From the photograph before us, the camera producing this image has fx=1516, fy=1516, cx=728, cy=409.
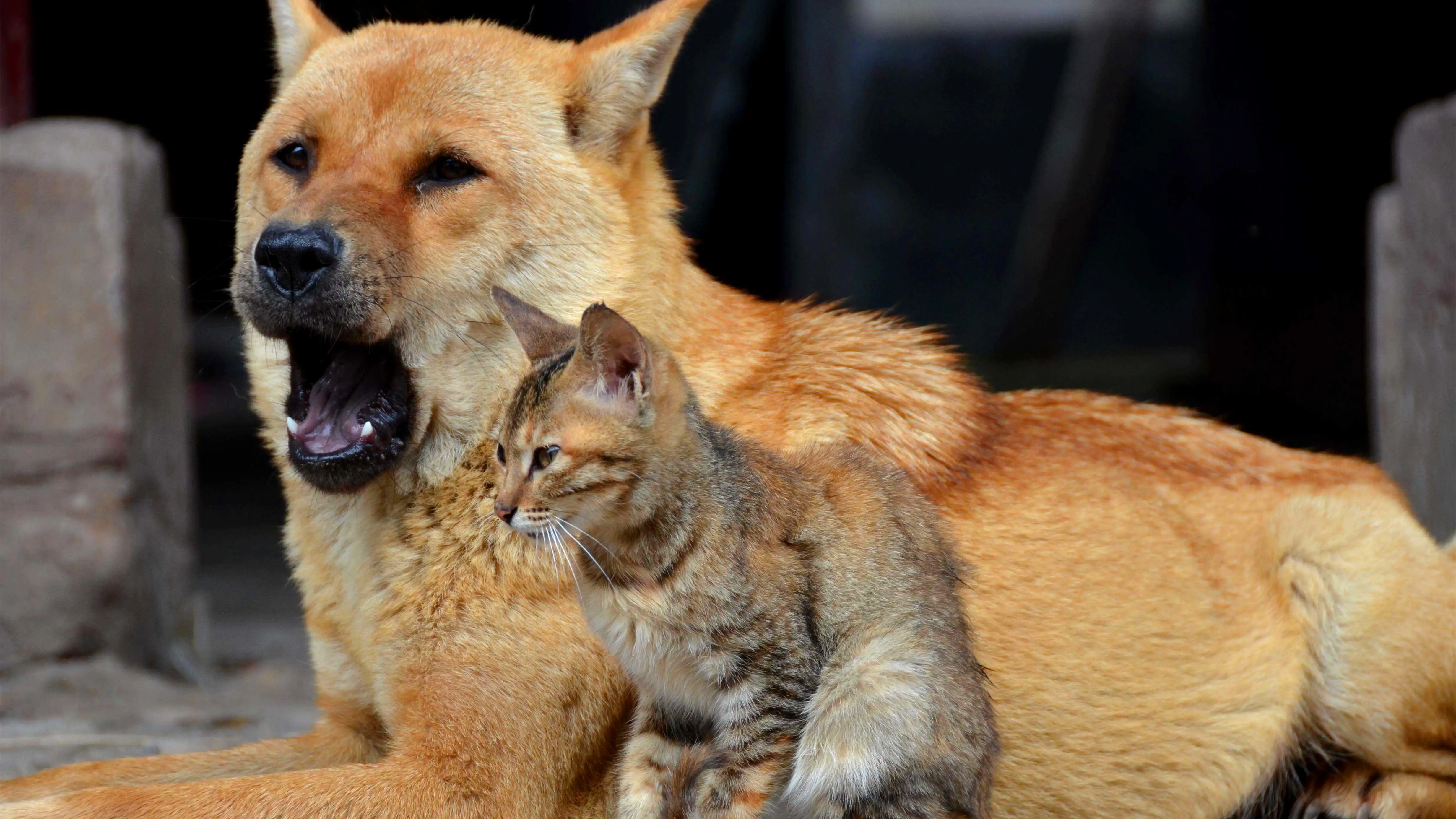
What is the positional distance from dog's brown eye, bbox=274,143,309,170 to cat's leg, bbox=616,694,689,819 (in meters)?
1.52

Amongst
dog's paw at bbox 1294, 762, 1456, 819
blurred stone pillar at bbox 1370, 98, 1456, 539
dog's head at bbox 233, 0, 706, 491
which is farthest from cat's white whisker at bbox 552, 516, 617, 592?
blurred stone pillar at bbox 1370, 98, 1456, 539

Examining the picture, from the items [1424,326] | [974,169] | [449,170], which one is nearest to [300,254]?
[449,170]

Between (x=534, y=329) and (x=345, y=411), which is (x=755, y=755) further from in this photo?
(x=345, y=411)

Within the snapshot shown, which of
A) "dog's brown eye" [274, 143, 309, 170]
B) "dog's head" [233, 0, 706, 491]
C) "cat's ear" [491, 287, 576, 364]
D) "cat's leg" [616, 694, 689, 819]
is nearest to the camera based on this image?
"cat's leg" [616, 694, 689, 819]

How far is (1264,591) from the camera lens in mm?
3832

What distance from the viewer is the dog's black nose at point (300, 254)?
3164mm

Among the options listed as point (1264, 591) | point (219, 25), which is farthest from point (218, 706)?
point (219, 25)

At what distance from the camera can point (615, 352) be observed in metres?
2.78

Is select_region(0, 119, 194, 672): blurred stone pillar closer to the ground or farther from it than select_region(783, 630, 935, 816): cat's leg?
closer to the ground

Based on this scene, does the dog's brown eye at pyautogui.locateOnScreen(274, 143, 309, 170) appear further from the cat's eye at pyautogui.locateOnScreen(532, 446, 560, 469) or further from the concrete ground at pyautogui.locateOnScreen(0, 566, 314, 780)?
the concrete ground at pyautogui.locateOnScreen(0, 566, 314, 780)

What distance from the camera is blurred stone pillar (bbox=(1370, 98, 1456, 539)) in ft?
17.9

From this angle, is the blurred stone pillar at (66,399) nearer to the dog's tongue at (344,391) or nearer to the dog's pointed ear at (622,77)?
the dog's tongue at (344,391)

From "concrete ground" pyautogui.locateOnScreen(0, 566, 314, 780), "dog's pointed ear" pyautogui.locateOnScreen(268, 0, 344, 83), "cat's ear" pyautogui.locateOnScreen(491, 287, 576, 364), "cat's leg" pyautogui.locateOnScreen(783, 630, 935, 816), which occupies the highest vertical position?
"dog's pointed ear" pyautogui.locateOnScreen(268, 0, 344, 83)

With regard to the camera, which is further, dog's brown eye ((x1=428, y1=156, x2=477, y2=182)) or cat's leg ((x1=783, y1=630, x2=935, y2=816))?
dog's brown eye ((x1=428, y1=156, x2=477, y2=182))
